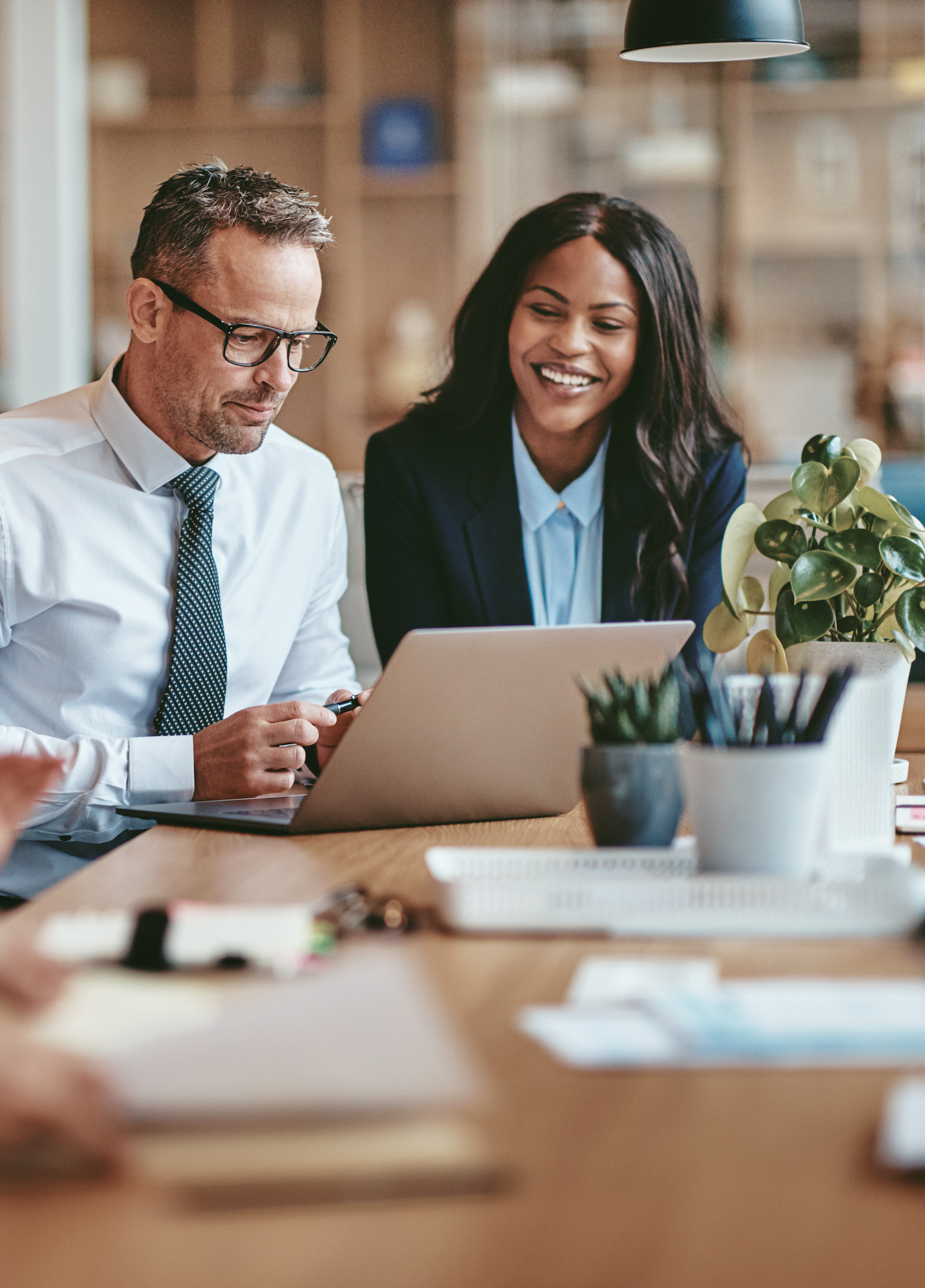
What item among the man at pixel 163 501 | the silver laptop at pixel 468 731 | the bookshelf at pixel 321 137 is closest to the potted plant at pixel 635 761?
the silver laptop at pixel 468 731

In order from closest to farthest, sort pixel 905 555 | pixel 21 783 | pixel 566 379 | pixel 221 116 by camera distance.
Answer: pixel 21 783
pixel 905 555
pixel 566 379
pixel 221 116

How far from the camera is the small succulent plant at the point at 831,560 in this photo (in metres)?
1.15

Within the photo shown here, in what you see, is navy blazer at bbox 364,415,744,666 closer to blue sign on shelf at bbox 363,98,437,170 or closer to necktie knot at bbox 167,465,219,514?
necktie knot at bbox 167,465,219,514

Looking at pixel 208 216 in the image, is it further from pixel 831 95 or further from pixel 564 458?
pixel 831 95

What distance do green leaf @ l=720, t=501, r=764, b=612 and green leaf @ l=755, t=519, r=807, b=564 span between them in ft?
0.04

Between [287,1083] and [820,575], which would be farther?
[820,575]

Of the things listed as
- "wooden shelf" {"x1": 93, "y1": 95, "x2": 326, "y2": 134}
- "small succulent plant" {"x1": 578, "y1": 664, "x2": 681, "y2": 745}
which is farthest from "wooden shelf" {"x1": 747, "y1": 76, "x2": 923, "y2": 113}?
"small succulent plant" {"x1": 578, "y1": 664, "x2": 681, "y2": 745}

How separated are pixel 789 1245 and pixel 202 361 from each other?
4.63ft

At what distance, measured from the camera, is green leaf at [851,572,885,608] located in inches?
46.4

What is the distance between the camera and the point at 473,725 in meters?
1.15

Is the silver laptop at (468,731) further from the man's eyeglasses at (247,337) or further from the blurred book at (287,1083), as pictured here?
the man's eyeglasses at (247,337)

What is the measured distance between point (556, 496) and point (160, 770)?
0.86 metres

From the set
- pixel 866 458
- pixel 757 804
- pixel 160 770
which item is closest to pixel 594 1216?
pixel 757 804

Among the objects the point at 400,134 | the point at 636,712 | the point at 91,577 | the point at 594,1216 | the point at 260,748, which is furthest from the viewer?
the point at 400,134
